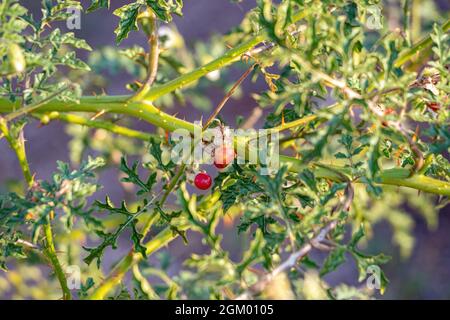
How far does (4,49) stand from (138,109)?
16.7 inches

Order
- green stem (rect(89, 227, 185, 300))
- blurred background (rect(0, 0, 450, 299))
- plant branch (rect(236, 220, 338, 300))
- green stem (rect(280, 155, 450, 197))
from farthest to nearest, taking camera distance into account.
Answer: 1. blurred background (rect(0, 0, 450, 299))
2. green stem (rect(89, 227, 185, 300))
3. green stem (rect(280, 155, 450, 197))
4. plant branch (rect(236, 220, 338, 300))

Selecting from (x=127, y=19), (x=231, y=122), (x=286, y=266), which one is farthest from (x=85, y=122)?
(x=231, y=122)

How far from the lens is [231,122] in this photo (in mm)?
4129

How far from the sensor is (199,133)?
1.42 m

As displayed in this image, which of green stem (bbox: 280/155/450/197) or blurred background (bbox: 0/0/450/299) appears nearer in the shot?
green stem (bbox: 280/155/450/197)

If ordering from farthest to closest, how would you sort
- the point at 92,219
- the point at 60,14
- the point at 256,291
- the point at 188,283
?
the point at 188,283
the point at 60,14
the point at 92,219
the point at 256,291

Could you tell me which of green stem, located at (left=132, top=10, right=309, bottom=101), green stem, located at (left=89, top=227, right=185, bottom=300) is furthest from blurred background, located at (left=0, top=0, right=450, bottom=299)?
green stem, located at (left=132, top=10, right=309, bottom=101)

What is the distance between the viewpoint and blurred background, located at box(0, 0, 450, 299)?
3.74 metres

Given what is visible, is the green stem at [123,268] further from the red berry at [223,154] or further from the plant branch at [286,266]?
the plant branch at [286,266]

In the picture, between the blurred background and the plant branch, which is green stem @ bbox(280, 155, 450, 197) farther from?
the blurred background

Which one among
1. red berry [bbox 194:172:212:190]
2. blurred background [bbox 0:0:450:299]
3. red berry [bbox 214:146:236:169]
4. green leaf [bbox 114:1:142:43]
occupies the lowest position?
red berry [bbox 214:146:236:169]

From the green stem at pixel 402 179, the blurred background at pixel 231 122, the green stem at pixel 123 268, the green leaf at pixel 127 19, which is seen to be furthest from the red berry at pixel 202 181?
the blurred background at pixel 231 122
